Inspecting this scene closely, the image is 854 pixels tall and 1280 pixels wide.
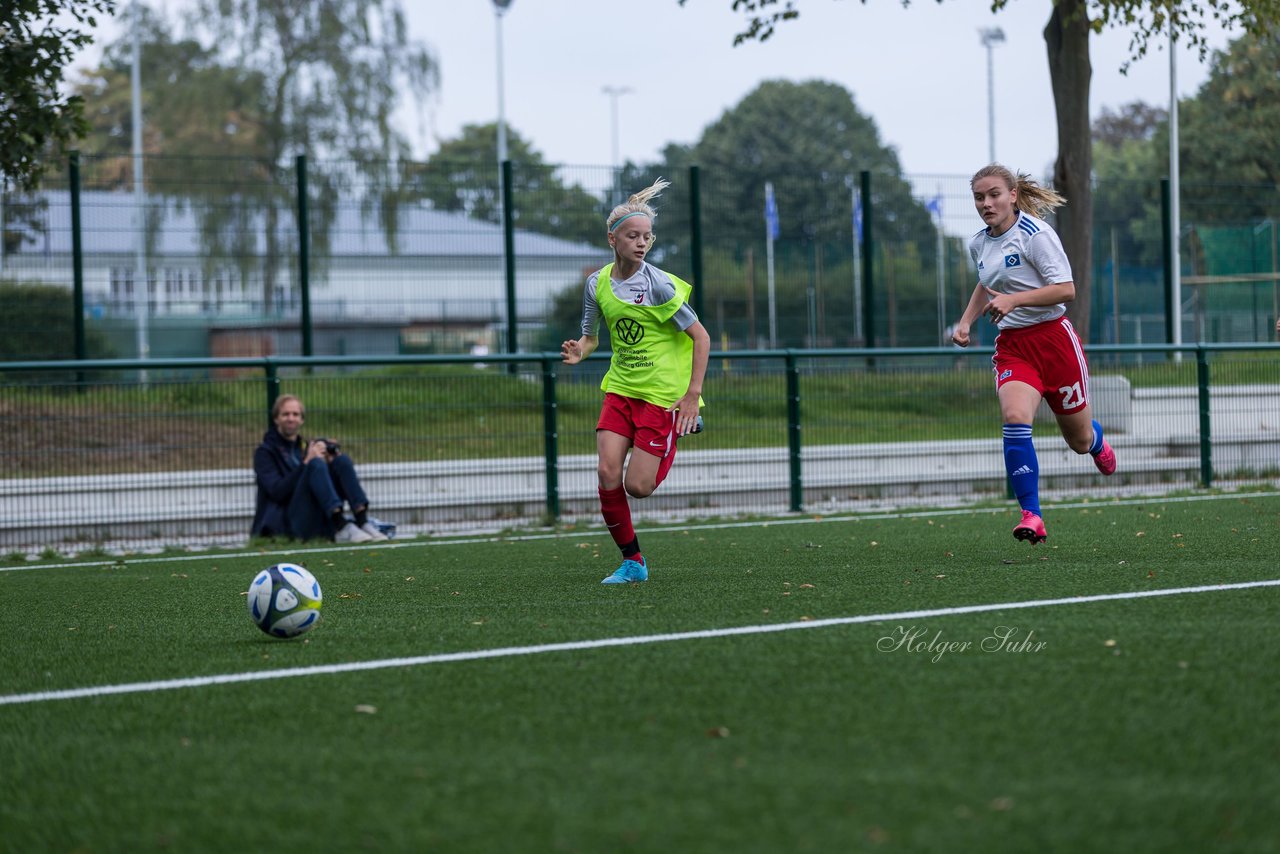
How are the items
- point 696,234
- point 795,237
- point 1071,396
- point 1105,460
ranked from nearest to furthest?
point 1071,396 → point 1105,460 → point 696,234 → point 795,237

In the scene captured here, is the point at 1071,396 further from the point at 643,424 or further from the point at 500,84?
the point at 500,84

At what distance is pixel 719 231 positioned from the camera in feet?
66.6

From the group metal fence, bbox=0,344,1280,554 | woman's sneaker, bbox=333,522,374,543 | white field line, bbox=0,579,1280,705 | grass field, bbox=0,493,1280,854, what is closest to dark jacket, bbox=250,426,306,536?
woman's sneaker, bbox=333,522,374,543

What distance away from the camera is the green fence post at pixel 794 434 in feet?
41.6

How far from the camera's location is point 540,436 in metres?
12.4

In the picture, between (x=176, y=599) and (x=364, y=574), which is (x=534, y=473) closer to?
(x=364, y=574)

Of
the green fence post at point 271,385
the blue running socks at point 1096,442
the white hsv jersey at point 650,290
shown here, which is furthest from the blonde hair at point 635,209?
the green fence post at point 271,385

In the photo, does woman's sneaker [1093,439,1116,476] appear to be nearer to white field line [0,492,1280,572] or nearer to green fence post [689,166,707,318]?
white field line [0,492,1280,572]

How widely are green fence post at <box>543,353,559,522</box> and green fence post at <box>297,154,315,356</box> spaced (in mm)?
6303

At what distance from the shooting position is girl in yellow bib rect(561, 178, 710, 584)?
7.34m

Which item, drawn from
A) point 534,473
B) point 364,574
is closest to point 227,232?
point 534,473

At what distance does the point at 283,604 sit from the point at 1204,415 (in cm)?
1063

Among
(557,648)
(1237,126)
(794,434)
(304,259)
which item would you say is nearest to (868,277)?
(304,259)

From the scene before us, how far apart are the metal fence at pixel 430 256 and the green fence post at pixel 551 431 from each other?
20.7 feet
